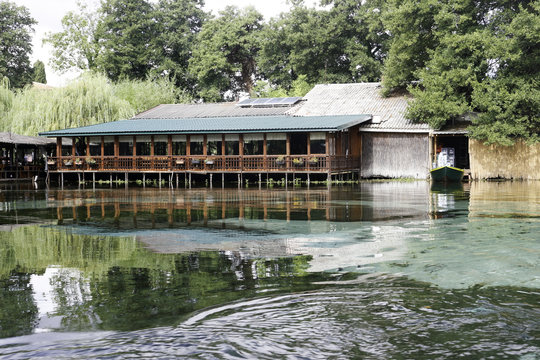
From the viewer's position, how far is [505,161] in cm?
3005

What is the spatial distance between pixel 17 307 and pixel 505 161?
28220mm

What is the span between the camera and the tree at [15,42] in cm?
5188

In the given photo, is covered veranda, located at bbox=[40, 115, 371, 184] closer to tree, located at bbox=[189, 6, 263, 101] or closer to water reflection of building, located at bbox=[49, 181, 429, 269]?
water reflection of building, located at bbox=[49, 181, 429, 269]

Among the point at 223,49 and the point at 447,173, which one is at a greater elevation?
the point at 223,49

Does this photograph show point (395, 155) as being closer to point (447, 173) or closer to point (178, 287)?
point (447, 173)

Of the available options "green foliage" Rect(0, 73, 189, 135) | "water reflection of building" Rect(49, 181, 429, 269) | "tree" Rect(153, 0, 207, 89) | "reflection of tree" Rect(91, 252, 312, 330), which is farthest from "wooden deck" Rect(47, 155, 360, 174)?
"reflection of tree" Rect(91, 252, 312, 330)

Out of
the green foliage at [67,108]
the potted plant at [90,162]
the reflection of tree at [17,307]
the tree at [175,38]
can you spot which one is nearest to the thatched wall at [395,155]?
the potted plant at [90,162]

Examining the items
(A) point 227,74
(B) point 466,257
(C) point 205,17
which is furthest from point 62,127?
(B) point 466,257

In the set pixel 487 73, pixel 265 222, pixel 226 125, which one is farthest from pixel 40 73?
pixel 265 222

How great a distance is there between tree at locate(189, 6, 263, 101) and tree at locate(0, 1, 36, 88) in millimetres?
15609

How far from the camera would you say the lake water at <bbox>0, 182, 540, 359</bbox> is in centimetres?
464

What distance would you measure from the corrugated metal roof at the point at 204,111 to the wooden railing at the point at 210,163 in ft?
16.7

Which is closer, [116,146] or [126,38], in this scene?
[116,146]

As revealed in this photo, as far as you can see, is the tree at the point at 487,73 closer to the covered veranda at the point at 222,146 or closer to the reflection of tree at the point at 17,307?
the covered veranda at the point at 222,146
